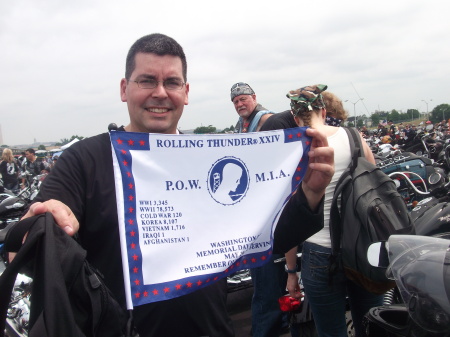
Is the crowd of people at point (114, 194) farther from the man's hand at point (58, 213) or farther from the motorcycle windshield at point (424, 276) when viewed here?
the motorcycle windshield at point (424, 276)

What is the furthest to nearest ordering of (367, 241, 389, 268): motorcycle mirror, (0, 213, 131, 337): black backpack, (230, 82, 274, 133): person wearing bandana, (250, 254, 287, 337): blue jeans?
1. (230, 82, 274, 133): person wearing bandana
2. (250, 254, 287, 337): blue jeans
3. (367, 241, 389, 268): motorcycle mirror
4. (0, 213, 131, 337): black backpack

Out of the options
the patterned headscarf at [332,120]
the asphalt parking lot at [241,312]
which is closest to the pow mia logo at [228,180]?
the patterned headscarf at [332,120]

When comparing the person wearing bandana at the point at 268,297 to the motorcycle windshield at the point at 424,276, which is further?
the person wearing bandana at the point at 268,297

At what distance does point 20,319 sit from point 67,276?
2.89 metres

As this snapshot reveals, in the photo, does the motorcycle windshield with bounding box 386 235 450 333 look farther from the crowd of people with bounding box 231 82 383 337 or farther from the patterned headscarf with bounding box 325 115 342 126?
the patterned headscarf with bounding box 325 115 342 126

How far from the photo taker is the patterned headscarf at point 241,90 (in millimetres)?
5055

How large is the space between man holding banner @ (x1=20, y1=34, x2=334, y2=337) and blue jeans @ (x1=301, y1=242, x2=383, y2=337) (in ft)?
Result: 2.11

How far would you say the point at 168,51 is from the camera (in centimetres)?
180

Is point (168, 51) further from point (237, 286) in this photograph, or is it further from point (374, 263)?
point (237, 286)

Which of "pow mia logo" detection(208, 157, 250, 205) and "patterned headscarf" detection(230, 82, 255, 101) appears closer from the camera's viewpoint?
"pow mia logo" detection(208, 157, 250, 205)

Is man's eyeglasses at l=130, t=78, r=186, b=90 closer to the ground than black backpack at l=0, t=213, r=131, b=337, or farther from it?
farther from it

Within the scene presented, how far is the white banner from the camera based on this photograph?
1577 mm

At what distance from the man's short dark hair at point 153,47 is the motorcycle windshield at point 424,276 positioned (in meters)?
1.25

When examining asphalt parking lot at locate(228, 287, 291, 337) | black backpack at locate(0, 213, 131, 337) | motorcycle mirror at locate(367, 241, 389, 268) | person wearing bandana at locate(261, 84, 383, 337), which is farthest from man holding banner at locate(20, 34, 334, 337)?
asphalt parking lot at locate(228, 287, 291, 337)
